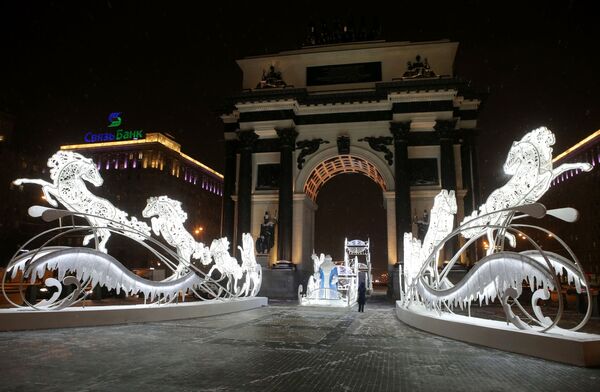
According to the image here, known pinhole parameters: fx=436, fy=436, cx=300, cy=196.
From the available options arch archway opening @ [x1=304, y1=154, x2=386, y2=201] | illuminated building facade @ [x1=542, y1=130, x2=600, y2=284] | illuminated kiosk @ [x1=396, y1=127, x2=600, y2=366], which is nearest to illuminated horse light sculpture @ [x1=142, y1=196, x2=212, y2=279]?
illuminated kiosk @ [x1=396, y1=127, x2=600, y2=366]

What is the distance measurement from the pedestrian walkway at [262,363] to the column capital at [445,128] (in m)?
20.1

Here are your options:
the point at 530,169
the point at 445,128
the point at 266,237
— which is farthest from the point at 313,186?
the point at 530,169

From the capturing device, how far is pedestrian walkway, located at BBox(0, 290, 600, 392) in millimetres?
6023

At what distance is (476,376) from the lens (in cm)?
662

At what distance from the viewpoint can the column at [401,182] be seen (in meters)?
28.0

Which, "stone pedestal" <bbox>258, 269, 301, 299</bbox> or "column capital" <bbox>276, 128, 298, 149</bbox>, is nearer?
"stone pedestal" <bbox>258, 269, 301, 299</bbox>

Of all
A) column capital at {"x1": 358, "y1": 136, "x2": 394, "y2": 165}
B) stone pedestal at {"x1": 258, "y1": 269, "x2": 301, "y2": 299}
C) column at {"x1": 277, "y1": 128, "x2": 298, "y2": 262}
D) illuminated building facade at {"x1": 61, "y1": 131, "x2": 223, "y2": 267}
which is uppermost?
illuminated building facade at {"x1": 61, "y1": 131, "x2": 223, "y2": 267}

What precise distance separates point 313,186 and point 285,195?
16.7 feet

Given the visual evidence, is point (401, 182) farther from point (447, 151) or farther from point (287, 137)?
point (287, 137)

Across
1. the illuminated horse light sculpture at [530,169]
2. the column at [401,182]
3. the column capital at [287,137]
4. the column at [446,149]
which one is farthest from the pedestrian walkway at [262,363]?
the column capital at [287,137]

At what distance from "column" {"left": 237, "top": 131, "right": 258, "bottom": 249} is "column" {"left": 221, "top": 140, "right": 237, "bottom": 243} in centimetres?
182

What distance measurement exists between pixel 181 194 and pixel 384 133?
167ft

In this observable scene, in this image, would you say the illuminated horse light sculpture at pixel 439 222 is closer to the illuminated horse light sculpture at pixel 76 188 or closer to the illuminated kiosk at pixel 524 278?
the illuminated kiosk at pixel 524 278

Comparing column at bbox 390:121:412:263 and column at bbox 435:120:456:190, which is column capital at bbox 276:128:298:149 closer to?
column at bbox 390:121:412:263
